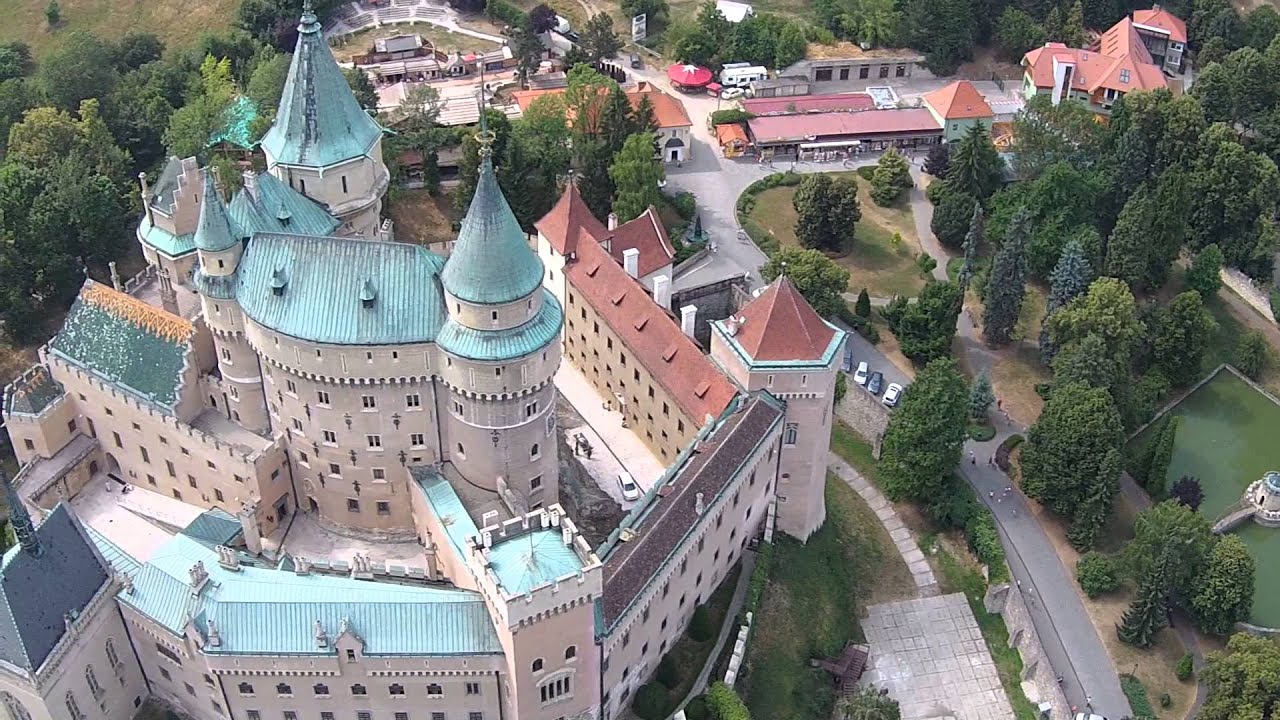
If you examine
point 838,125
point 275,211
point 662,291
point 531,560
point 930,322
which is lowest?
point 930,322

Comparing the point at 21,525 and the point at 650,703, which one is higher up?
the point at 21,525

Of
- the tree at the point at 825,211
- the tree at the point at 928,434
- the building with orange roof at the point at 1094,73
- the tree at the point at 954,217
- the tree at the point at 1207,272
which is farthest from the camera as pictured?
the building with orange roof at the point at 1094,73

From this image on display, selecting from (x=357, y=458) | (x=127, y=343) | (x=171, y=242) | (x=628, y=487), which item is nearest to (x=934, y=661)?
(x=628, y=487)

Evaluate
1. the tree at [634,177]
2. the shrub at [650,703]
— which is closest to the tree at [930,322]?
the tree at [634,177]

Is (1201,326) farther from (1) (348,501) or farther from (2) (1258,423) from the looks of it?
(1) (348,501)

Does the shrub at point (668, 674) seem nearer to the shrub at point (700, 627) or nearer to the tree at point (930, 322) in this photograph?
the shrub at point (700, 627)

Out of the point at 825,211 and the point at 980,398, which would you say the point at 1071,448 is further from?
the point at 825,211

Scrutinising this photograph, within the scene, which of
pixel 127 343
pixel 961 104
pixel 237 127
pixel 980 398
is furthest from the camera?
pixel 961 104
